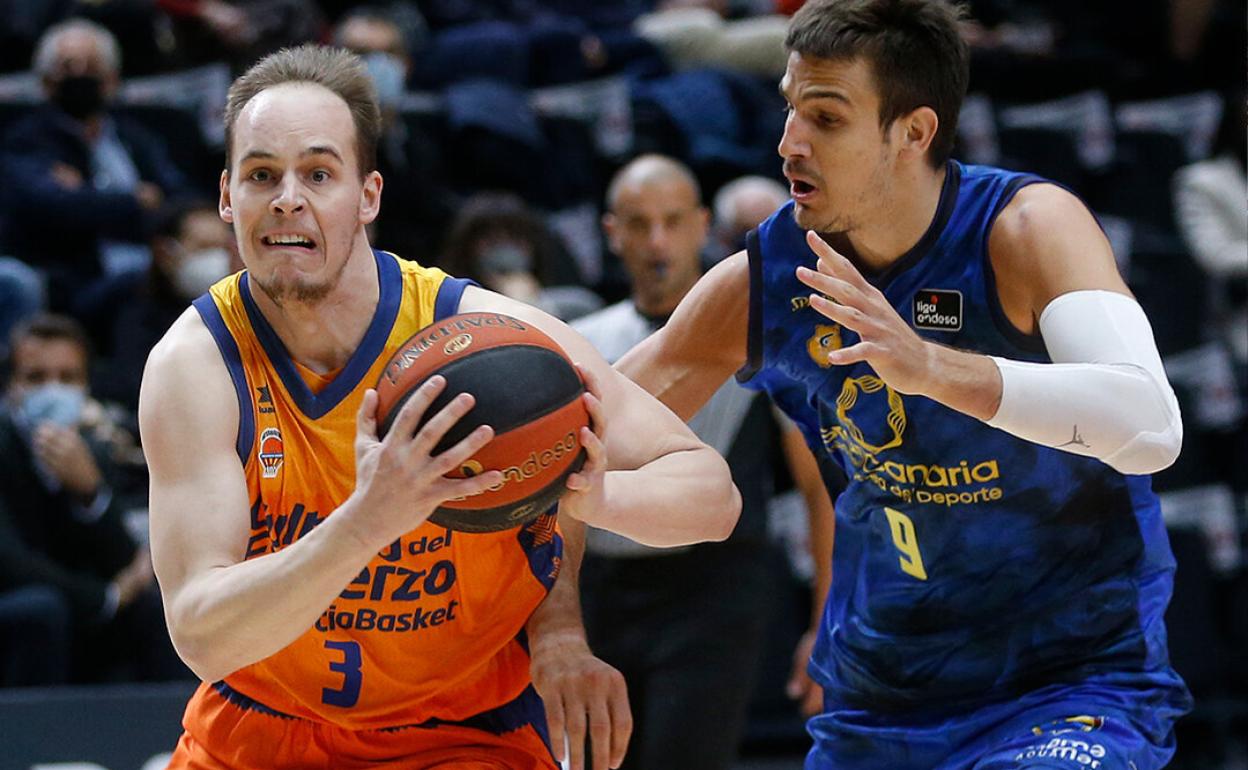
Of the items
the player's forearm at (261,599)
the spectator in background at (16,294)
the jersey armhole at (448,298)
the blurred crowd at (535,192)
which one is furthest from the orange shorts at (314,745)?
the spectator in background at (16,294)

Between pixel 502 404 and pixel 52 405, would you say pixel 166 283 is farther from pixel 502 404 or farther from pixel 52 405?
pixel 502 404

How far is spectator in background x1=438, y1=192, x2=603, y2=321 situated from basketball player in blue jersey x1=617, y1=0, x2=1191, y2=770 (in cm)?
306

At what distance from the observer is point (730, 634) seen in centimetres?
544

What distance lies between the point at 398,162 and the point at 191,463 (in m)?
5.37

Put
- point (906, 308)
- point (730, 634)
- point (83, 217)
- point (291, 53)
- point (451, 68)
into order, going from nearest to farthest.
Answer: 1. point (291, 53)
2. point (906, 308)
3. point (730, 634)
4. point (83, 217)
5. point (451, 68)

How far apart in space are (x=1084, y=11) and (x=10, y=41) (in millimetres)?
7099

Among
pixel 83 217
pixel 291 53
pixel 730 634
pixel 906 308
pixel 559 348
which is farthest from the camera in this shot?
pixel 83 217

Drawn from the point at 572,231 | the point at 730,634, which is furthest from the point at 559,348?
the point at 572,231

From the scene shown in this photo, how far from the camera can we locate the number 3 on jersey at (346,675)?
322 centimetres

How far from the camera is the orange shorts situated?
3.26 meters

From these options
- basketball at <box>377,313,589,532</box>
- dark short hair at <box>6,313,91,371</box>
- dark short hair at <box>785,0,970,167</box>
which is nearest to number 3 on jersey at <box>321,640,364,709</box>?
basketball at <box>377,313,589,532</box>

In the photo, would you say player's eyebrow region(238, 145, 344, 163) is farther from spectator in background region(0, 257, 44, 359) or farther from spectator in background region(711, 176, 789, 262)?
spectator in background region(711, 176, 789, 262)

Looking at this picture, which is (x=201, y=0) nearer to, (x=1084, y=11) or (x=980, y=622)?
(x=1084, y=11)

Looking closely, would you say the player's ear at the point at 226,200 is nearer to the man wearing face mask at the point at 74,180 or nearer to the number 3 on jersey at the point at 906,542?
the number 3 on jersey at the point at 906,542
